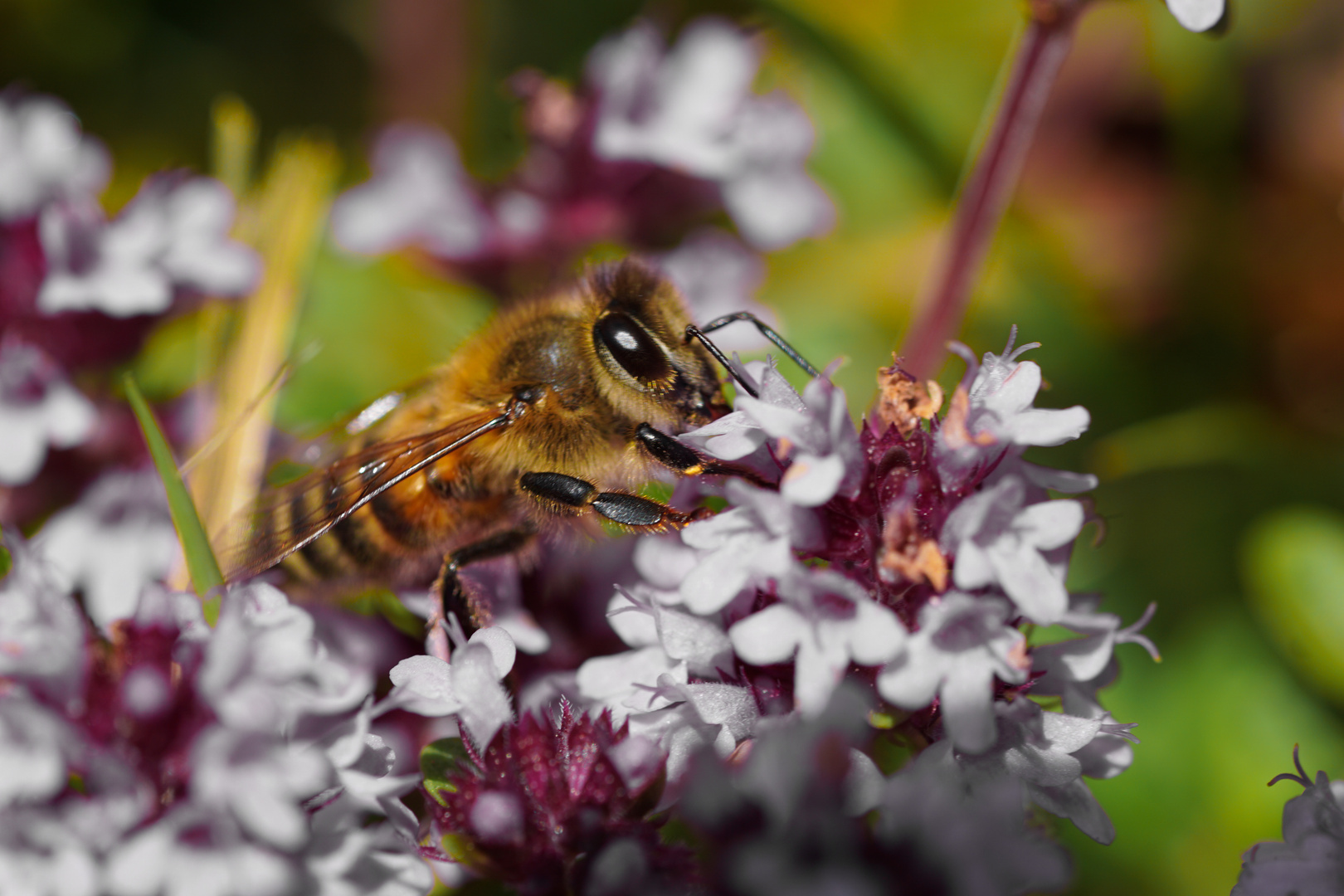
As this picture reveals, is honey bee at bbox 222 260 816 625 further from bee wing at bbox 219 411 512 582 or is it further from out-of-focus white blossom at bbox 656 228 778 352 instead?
out-of-focus white blossom at bbox 656 228 778 352

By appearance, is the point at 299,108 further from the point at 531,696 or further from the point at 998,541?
the point at 998,541

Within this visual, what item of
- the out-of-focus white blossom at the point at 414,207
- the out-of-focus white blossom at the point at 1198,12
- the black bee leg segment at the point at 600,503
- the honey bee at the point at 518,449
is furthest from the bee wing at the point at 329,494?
the out-of-focus white blossom at the point at 1198,12

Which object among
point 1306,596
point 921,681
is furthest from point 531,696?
point 1306,596

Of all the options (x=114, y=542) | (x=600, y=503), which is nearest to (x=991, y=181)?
(x=600, y=503)

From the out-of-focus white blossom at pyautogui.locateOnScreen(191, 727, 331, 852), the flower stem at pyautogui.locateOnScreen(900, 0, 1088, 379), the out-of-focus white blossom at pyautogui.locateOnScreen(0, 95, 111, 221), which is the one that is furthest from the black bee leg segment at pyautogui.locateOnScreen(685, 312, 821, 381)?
the out-of-focus white blossom at pyautogui.locateOnScreen(0, 95, 111, 221)

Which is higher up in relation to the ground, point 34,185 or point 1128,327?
point 34,185

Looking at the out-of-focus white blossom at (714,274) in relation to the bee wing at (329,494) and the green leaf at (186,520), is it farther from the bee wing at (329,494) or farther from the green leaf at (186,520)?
the green leaf at (186,520)
